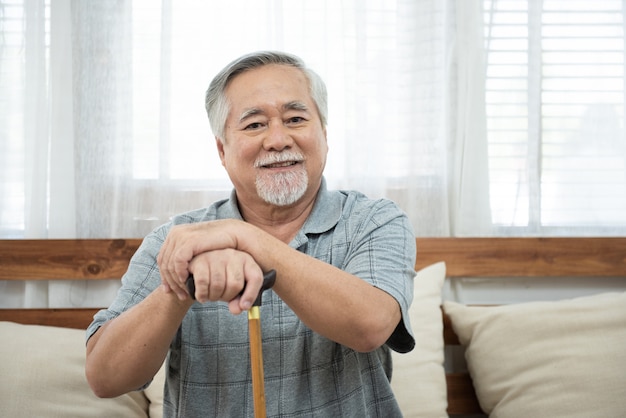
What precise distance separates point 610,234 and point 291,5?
1.27 meters

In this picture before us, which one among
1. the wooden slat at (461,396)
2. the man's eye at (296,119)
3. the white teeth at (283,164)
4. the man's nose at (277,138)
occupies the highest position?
the man's eye at (296,119)

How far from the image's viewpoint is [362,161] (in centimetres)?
222

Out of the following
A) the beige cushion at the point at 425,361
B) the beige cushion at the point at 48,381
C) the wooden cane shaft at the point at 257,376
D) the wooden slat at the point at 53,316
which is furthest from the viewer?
the wooden slat at the point at 53,316

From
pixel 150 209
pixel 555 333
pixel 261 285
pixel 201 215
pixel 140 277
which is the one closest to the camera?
pixel 261 285

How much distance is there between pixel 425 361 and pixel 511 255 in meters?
0.45

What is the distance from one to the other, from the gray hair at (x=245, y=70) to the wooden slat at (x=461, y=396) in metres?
1.03

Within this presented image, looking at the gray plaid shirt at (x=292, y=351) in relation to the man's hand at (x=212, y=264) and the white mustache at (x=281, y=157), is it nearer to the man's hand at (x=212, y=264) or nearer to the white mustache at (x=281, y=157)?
the white mustache at (x=281, y=157)

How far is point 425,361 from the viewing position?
6.40ft

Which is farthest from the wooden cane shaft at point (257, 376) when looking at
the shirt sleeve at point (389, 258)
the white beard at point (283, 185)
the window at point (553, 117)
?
the window at point (553, 117)

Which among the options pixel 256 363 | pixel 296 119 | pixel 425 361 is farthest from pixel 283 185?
pixel 425 361

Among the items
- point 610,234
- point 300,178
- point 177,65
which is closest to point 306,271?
point 300,178

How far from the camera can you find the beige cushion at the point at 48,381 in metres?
1.78

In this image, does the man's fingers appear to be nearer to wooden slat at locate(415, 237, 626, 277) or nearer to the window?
wooden slat at locate(415, 237, 626, 277)

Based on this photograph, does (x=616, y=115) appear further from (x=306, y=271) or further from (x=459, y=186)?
(x=306, y=271)
